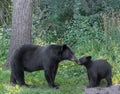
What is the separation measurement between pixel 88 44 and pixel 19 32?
7.95 feet

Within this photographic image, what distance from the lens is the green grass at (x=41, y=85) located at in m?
8.11

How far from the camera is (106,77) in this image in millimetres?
8570

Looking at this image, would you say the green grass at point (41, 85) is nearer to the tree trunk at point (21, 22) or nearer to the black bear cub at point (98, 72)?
the black bear cub at point (98, 72)

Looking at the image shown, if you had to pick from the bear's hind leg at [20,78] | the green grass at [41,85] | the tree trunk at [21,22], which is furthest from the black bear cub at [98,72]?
the tree trunk at [21,22]

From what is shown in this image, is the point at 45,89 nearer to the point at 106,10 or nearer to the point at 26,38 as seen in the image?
the point at 26,38

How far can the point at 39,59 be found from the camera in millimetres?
8766

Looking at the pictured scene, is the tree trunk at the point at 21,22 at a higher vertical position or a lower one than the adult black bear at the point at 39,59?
higher

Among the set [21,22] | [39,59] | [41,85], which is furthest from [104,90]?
[21,22]

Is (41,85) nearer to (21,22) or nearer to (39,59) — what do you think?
(39,59)

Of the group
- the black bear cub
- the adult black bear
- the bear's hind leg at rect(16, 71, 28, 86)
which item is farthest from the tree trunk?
the black bear cub

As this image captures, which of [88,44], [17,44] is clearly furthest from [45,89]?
[88,44]

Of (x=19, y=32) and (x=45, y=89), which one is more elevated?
(x=19, y=32)

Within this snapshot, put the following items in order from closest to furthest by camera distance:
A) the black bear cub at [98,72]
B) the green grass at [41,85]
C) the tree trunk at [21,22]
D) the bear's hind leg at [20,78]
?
1. the green grass at [41,85]
2. the black bear cub at [98,72]
3. the bear's hind leg at [20,78]
4. the tree trunk at [21,22]

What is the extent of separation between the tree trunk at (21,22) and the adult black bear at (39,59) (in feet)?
5.20
